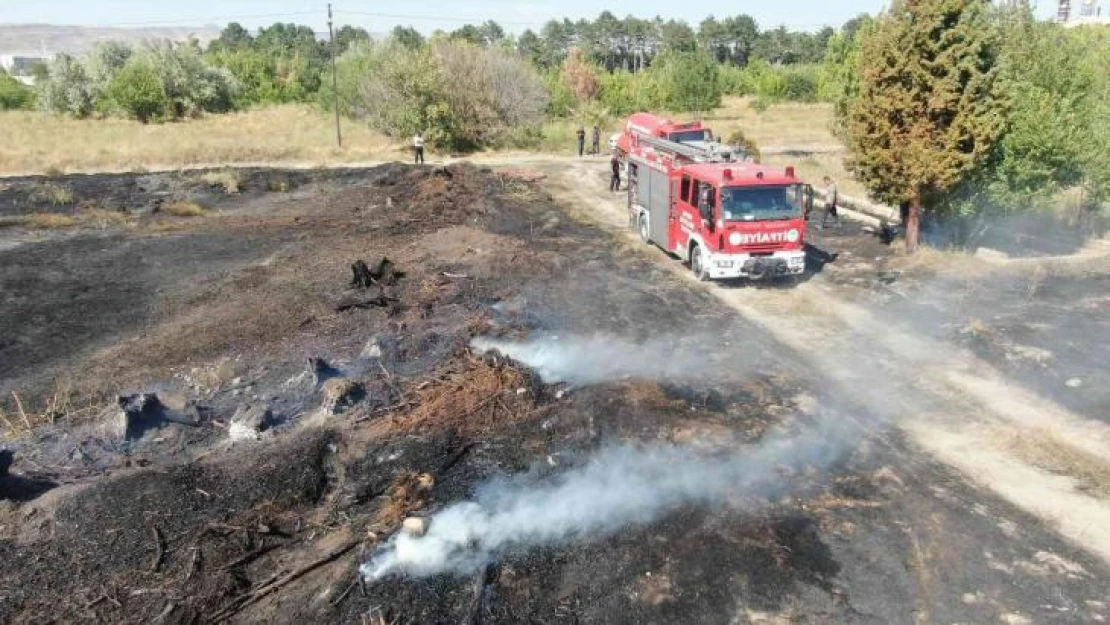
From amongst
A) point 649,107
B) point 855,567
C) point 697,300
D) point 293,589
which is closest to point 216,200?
point 697,300

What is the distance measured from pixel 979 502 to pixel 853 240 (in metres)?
A: 14.5

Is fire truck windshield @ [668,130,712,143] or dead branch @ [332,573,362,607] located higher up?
fire truck windshield @ [668,130,712,143]

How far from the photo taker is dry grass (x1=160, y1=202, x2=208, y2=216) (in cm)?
2817

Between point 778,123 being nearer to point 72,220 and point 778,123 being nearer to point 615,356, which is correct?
point 72,220

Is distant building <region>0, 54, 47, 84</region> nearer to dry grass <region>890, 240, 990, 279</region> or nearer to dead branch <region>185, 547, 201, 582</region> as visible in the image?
dry grass <region>890, 240, 990, 279</region>

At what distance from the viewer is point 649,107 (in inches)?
2534

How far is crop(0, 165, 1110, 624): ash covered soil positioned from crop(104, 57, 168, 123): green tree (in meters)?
43.7

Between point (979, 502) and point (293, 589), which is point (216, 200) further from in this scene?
point (979, 502)

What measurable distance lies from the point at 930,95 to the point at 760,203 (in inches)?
205

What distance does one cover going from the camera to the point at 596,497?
9602mm

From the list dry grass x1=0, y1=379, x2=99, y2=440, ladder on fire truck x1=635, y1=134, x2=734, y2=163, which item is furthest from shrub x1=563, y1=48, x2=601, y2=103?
dry grass x1=0, y1=379, x2=99, y2=440

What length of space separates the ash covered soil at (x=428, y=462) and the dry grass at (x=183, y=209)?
319 inches

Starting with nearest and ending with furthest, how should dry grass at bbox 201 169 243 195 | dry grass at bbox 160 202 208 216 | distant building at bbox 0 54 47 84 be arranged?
dry grass at bbox 160 202 208 216, dry grass at bbox 201 169 243 195, distant building at bbox 0 54 47 84

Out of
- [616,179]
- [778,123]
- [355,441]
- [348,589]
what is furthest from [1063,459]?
[778,123]
